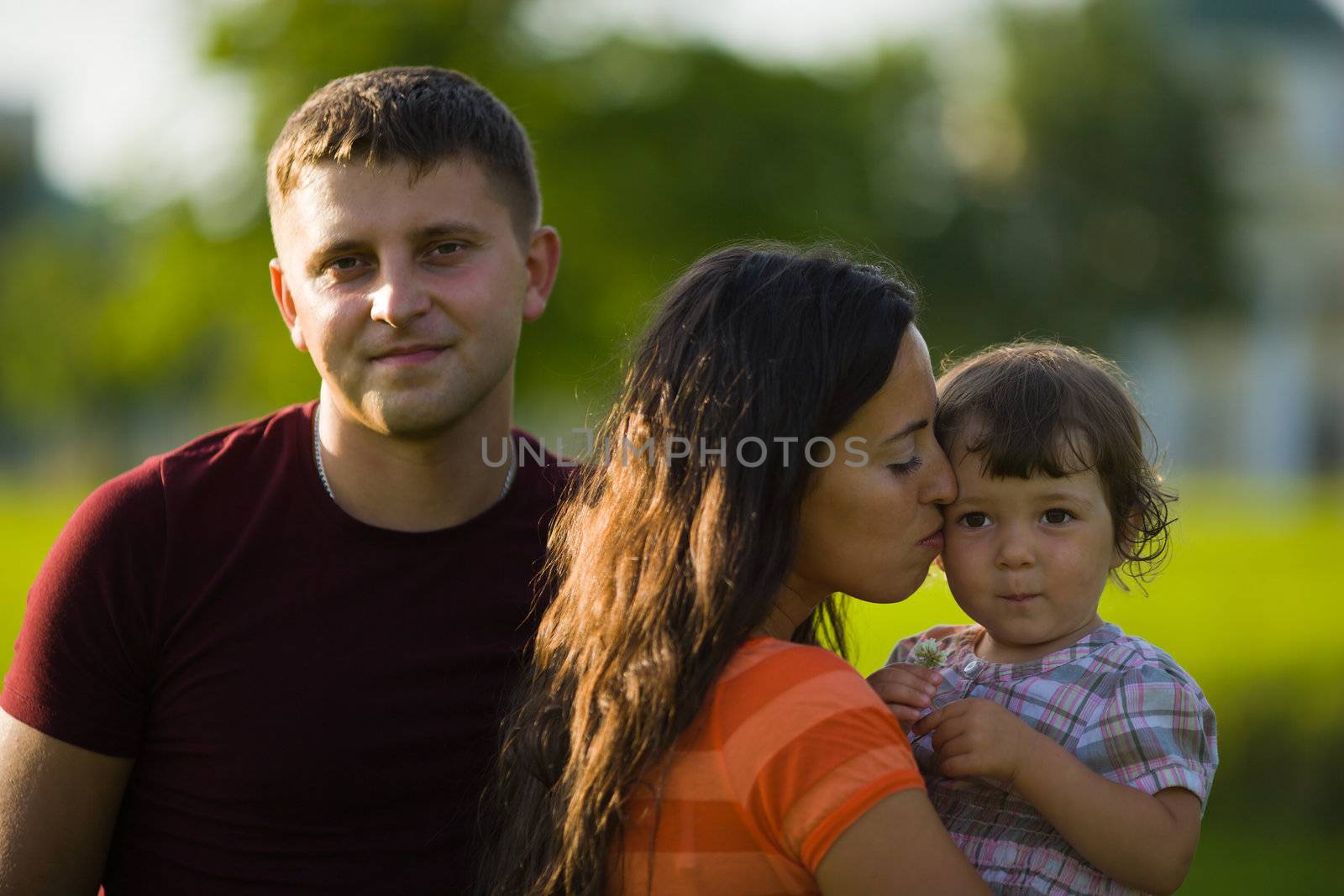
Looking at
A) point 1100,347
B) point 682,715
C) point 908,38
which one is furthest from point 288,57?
point 1100,347

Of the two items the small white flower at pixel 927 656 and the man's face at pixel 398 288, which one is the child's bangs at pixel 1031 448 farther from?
the man's face at pixel 398 288

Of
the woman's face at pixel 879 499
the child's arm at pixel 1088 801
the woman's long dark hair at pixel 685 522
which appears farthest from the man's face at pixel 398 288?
the child's arm at pixel 1088 801

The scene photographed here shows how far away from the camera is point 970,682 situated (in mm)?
2730

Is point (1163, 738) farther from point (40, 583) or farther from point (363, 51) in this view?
point (363, 51)

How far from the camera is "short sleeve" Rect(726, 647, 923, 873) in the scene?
2.07 meters

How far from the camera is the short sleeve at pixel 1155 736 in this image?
2428 millimetres

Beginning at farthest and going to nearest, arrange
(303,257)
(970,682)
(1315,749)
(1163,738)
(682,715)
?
(1315,749) → (303,257) → (970,682) → (1163,738) → (682,715)

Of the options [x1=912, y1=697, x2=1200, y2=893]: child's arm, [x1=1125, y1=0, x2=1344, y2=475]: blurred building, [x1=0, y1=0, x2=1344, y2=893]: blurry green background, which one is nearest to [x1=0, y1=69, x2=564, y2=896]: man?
[x1=0, y1=0, x2=1344, y2=893]: blurry green background

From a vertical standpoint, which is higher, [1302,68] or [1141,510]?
[1302,68]

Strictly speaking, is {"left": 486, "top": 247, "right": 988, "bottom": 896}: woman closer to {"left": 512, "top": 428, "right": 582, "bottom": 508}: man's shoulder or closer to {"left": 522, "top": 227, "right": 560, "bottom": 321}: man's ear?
{"left": 512, "top": 428, "right": 582, "bottom": 508}: man's shoulder

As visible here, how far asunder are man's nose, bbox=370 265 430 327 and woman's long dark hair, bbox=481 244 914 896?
2.14ft

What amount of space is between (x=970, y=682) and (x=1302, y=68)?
4600cm

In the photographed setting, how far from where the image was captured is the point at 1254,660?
8.20 metres

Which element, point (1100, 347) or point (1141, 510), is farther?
point (1100, 347)
